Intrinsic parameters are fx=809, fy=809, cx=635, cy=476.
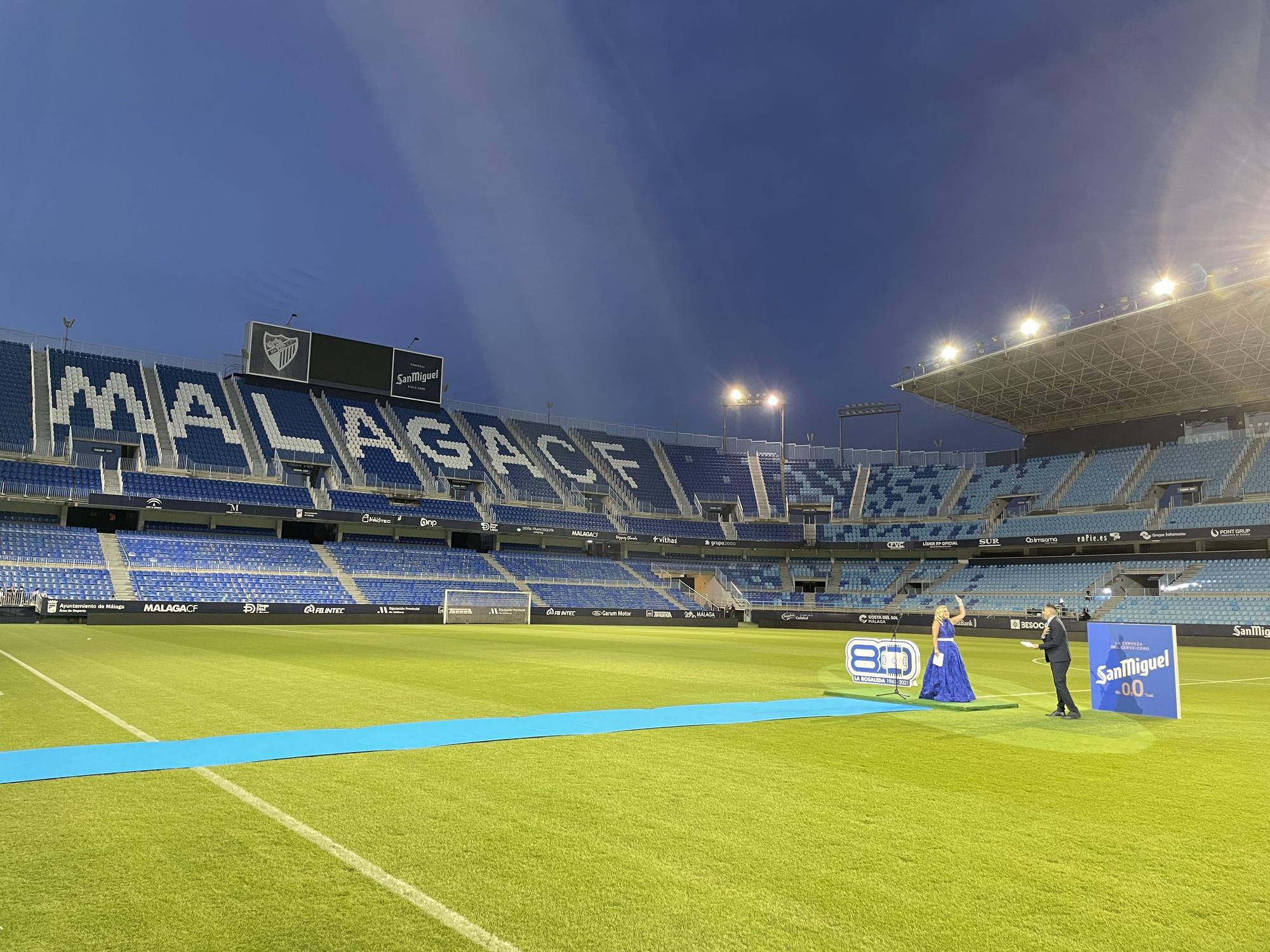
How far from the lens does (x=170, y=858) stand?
16.1 feet

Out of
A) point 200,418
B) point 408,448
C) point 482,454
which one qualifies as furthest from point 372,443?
point 200,418

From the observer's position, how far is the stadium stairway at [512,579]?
164 ft

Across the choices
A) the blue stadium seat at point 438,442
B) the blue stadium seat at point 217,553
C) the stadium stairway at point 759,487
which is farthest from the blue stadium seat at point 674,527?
the blue stadium seat at point 217,553

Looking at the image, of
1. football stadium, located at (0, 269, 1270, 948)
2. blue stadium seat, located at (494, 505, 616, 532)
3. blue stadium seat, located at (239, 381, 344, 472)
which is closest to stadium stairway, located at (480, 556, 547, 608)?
football stadium, located at (0, 269, 1270, 948)

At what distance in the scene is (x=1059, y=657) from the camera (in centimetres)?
1185

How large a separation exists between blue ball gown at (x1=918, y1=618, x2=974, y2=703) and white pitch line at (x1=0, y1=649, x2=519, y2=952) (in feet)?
34.5

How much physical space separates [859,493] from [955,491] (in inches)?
309

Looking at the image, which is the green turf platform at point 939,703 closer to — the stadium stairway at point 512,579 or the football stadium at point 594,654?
the football stadium at point 594,654

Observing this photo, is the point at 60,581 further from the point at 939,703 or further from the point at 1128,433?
the point at 1128,433

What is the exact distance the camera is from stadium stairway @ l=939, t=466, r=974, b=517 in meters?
62.2

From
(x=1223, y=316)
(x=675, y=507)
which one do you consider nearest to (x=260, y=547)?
(x=675, y=507)

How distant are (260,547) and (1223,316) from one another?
52994 millimetres

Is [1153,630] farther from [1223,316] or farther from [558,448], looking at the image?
[558,448]

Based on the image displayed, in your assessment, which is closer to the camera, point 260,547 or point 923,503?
point 260,547
